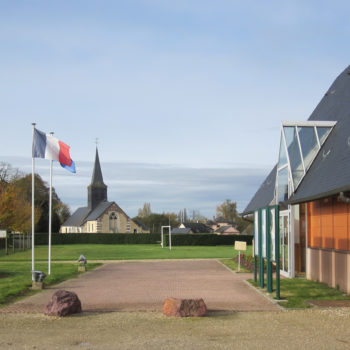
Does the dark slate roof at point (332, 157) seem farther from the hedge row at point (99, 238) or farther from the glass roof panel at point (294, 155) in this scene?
the hedge row at point (99, 238)

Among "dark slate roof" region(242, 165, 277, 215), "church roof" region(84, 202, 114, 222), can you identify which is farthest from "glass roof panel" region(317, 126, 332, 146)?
"church roof" region(84, 202, 114, 222)

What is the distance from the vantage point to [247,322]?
1027cm

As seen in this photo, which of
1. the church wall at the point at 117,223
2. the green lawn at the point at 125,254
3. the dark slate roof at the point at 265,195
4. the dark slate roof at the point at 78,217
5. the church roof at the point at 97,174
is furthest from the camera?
the dark slate roof at the point at 78,217

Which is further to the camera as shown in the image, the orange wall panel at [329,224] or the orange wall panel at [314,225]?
the orange wall panel at [314,225]

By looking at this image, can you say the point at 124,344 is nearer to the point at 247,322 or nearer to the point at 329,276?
the point at 247,322

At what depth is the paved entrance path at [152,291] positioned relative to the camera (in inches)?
491

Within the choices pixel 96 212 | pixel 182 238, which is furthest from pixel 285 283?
pixel 96 212

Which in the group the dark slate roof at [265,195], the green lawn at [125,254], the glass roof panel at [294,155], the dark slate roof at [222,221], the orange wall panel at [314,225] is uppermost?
the glass roof panel at [294,155]

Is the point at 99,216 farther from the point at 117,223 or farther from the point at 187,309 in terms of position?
the point at 187,309

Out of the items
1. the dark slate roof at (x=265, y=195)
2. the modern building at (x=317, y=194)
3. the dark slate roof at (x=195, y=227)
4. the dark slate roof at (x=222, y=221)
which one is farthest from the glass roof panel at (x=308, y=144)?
the dark slate roof at (x=222, y=221)

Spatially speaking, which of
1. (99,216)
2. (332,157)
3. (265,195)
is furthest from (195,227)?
(332,157)

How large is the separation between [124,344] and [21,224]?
154 feet

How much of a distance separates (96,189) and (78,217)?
9.20 metres

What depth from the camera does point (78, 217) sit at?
116 m
